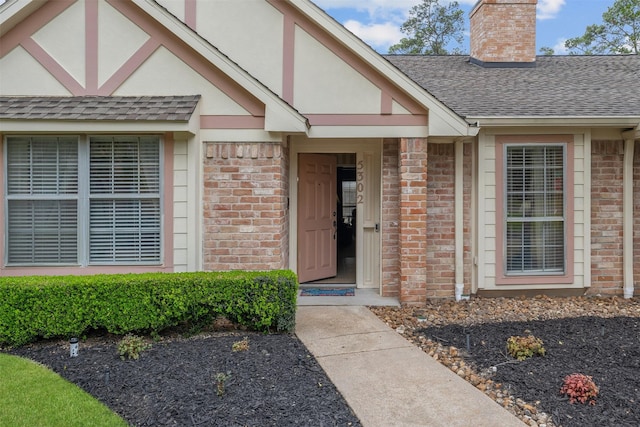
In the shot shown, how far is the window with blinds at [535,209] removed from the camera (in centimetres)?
628

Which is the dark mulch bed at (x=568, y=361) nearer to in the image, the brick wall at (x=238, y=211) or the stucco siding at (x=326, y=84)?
the brick wall at (x=238, y=211)

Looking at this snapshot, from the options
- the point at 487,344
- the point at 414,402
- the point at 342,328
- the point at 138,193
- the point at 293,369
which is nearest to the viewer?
the point at 414,402

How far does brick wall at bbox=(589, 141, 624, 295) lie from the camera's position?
6.46 meters

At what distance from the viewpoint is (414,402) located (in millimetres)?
3195

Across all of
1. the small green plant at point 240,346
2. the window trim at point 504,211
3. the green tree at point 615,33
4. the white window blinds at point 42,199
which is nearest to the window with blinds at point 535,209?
the window trim at point 504,211

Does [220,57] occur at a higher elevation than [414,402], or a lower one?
higher

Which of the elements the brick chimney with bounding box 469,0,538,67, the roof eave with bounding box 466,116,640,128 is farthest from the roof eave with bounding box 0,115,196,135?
the brick chimney with bounding box 469,0,538,67

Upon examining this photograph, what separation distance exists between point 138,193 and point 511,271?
17.3ft

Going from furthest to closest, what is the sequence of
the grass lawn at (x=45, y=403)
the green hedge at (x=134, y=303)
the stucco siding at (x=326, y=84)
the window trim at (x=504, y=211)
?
the window trim at (x=504, y=211) < the stucco siding at (x=326, y=84) < the green hedge at (x=134, y=303) < the grass lawn at (x=45, y=403)

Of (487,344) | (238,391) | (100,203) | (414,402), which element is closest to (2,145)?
(100,203)

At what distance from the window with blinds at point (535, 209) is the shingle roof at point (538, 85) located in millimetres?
641

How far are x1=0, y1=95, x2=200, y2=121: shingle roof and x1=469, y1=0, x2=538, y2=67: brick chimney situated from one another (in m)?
6.32

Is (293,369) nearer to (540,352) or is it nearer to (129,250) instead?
(540,352)

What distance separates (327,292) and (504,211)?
2891 mm
